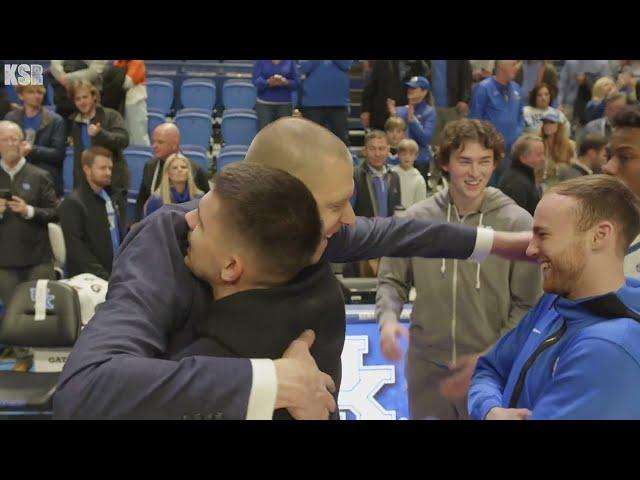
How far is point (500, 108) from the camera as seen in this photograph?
138 centimetres

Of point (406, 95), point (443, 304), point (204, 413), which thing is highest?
point (406, 95)

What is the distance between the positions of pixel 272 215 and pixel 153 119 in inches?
30.8

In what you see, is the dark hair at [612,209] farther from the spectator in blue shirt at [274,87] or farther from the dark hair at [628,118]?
the spectator in blue shirt at [274,87]

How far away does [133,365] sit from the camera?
0.65m

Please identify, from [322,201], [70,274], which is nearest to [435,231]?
[322,201]

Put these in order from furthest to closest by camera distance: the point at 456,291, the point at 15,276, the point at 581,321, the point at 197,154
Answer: the point at 15,276
the point at 456,291
the point at 197,154
the point at 581,321

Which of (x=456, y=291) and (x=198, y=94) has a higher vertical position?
(x=198, y=94)

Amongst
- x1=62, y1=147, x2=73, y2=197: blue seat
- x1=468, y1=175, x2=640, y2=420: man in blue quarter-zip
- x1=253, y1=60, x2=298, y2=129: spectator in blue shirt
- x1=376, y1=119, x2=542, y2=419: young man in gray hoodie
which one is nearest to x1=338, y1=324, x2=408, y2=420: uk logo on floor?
x1=376, y1=119, x2=542, y2=419: young man in gray hoodie

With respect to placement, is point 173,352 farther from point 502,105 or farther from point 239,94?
point 502,105

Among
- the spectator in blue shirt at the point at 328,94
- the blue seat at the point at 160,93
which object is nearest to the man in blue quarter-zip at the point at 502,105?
the spectator in blue shirt at the point at 328,94

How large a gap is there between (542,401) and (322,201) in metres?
0.34

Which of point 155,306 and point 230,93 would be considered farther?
point 230,93

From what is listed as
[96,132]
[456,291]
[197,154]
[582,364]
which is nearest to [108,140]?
[96,132]
